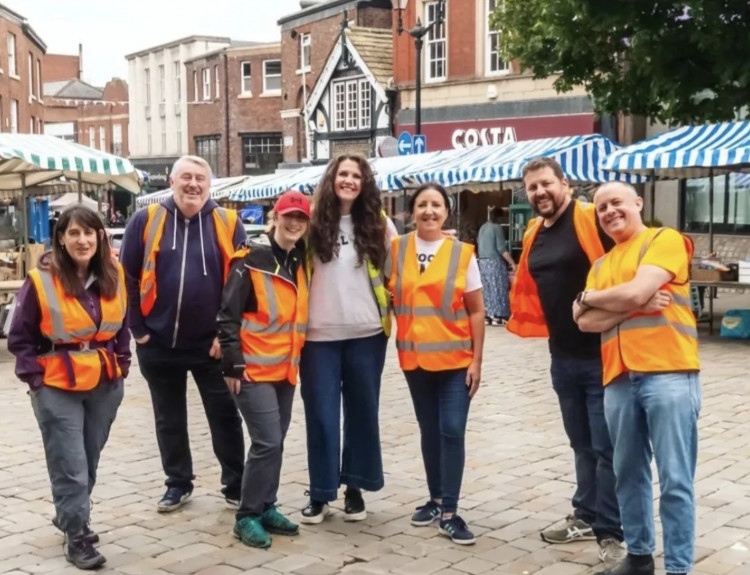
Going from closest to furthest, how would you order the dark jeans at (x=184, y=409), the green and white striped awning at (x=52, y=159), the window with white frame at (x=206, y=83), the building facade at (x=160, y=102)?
the dark jeans at (x=184, y=409) → the green and white striped awning at (x=52, y=159) → the window with white frame at (x=206, y=83) → the building facade at (x=160, y=102)

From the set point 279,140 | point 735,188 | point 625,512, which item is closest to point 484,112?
point 735,188

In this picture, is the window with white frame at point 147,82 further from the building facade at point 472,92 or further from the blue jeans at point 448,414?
the blue jeans at point 448,414

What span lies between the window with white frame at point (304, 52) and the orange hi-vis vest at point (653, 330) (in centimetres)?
3419

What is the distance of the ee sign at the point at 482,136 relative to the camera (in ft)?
84.4

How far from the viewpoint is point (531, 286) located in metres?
4.99

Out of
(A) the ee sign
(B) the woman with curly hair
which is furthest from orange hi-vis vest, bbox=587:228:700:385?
(A) the ee sign

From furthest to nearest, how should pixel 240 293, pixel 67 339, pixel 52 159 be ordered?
pixel 52 159 < pixel 240 293 < pixel 67 339

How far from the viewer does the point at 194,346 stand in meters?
5.37

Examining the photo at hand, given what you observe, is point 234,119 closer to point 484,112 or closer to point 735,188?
point 484,112

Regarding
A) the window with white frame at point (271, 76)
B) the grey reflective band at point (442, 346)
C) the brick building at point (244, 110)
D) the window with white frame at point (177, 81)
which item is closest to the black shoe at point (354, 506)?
the grey reflective band at point (442, 346)

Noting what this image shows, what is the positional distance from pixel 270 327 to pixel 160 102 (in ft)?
170

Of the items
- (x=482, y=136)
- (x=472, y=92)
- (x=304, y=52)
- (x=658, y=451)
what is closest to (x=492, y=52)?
(x=472, y=92)

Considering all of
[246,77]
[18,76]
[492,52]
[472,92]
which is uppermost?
[246,77]

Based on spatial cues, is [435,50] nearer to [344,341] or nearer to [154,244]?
[154,244]
